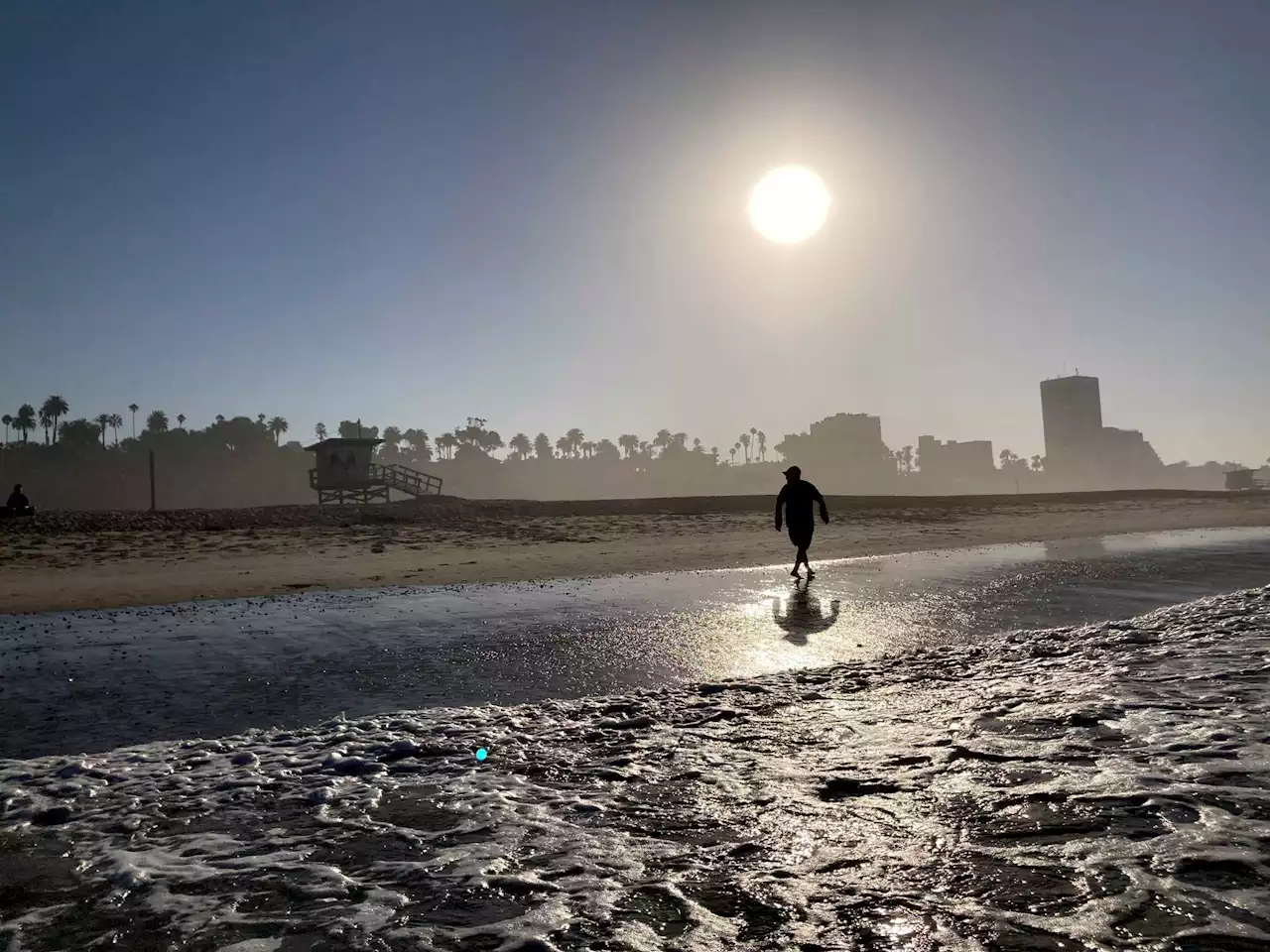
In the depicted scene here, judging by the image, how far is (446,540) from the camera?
22250 mm

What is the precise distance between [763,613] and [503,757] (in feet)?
19.8

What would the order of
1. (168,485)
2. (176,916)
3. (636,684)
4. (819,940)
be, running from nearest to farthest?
(819,940), (176,916), (636,684), (168,485)

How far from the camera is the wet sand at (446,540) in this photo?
51.2ft

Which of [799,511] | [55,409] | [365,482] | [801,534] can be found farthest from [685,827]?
[55,409]

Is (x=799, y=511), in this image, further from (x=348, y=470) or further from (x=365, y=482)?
Answer: (x=348, y=470)

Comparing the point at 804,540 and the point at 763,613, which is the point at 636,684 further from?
the point at 804,540

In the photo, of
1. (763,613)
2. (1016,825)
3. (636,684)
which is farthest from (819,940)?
(763,613)

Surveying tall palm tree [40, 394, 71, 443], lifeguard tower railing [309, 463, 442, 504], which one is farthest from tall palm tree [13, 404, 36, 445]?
lifeguard tower railing [309, 463, 442, 504]

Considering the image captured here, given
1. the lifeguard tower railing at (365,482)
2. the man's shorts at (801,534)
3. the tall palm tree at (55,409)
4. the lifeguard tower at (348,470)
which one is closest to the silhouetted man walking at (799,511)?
the man's shorts at (801,534)

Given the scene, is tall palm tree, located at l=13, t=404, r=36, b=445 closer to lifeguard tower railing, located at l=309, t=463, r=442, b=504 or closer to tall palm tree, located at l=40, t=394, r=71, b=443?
tall palm tree, located at l=40, t=394, r=71, b=443

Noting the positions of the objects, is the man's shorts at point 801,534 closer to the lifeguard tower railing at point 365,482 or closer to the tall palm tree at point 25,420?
the lifeguard tower railing at point 365,482

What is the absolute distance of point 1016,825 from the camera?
3439 mm

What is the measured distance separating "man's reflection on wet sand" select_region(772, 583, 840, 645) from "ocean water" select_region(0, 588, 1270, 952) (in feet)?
9.11

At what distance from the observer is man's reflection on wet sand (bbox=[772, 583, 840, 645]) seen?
8758 mm
